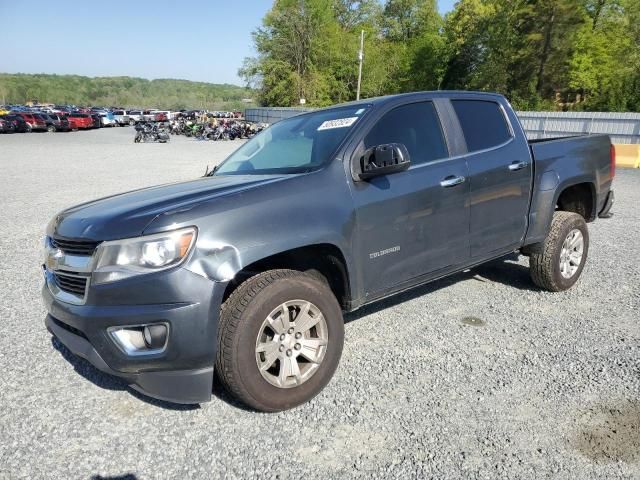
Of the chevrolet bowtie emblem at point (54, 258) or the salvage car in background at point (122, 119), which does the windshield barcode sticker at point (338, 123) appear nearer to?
the chevrolet bowtie emblem at point (54, 258)

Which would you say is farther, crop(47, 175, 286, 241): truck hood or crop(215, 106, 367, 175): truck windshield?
crop(215, 106, 367, 175): truck windshield

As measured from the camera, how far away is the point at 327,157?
10.2 ft

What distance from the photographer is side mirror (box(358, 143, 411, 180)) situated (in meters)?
2.93

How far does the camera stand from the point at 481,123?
4.05m

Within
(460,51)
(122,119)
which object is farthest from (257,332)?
(460,51)

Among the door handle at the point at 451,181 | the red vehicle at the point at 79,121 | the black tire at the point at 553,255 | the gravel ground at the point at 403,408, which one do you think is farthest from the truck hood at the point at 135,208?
the red vehicle at the point at 79,121

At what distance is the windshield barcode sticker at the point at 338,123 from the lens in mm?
3314

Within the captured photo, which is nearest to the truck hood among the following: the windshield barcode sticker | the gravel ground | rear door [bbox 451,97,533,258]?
the windshield barcode sticker

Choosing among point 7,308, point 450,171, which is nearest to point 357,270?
point 450,171

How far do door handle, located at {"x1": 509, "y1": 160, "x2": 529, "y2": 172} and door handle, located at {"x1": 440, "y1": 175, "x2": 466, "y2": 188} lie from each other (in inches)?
26.2

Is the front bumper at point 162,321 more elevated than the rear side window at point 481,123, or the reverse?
the rear side window at point 481,123

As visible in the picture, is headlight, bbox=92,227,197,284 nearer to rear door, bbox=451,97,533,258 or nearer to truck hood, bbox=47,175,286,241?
truck hood, bbox=47,175,286,241

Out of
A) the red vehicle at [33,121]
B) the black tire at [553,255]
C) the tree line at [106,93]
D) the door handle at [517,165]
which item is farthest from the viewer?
the tree line at [106,93]

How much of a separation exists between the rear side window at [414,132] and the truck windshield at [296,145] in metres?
0.18
